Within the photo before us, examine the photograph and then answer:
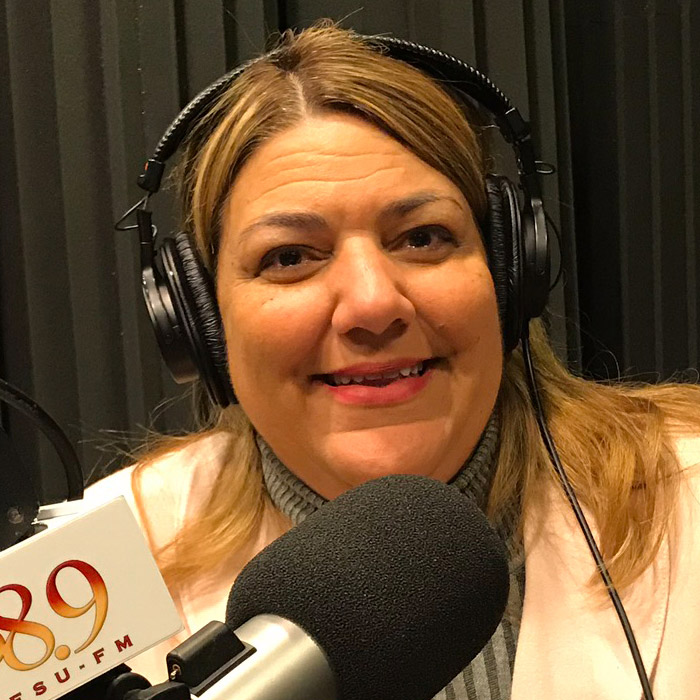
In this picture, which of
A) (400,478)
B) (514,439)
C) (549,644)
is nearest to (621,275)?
(514,439)

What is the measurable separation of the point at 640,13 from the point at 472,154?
0.77 metres

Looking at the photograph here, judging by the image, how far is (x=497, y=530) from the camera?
1020 millimetres

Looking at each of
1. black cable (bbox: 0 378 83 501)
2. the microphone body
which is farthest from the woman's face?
the microphone body

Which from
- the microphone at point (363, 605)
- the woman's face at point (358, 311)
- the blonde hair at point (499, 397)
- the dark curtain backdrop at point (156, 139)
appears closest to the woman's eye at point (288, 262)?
the woman's face at point (358, 311)

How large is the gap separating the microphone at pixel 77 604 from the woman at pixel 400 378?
484 mm

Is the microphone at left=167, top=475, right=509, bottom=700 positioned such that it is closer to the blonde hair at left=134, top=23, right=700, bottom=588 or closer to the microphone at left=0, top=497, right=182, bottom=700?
the microphone at left=0, top=497, right=182, bottom=700

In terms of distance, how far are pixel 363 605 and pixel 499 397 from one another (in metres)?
0.70

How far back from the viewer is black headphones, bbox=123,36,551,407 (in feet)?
3.08

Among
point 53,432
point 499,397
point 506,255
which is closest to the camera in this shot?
point 53,432

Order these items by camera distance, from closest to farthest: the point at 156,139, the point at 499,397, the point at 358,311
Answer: the point at 358,311 → the point at 499,397 → the point at 156,139

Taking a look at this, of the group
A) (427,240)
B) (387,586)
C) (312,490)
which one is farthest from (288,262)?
(387,586)

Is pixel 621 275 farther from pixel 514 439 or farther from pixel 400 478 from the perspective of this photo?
pixel 400 478

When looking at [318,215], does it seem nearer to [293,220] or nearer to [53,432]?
[293,220]

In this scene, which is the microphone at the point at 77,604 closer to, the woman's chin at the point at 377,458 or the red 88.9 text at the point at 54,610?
the red 88.9 text at the point at 54,610
